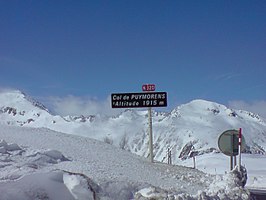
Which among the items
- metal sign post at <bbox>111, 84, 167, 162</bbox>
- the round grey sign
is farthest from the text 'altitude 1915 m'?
the round grey sign

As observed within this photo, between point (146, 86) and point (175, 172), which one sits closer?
point (175, 172)

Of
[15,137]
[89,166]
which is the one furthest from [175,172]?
[15,137]

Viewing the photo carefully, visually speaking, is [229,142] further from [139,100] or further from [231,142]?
[139,100]

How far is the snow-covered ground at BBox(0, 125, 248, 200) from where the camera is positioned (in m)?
7.45

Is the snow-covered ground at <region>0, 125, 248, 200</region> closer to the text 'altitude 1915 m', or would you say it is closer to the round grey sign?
the round grey sign

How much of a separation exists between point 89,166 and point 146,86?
6.33 m

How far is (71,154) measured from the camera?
39.8ft

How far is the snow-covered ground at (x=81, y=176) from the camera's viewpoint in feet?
24.4

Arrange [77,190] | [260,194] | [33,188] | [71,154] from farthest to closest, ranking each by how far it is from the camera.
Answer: [260,194]
[71,154]
[77,190]
[33,188]

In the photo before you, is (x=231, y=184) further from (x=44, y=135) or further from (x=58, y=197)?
(x=44, y=135)

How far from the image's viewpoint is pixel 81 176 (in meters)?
8.04

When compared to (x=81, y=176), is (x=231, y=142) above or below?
above

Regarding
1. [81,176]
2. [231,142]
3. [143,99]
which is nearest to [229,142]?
[231,142]

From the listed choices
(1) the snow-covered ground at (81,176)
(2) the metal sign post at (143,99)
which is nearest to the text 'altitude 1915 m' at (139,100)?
(2) the metal sign post at (143,99)
